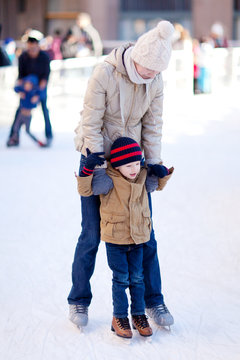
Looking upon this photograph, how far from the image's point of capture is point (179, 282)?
3.83 m

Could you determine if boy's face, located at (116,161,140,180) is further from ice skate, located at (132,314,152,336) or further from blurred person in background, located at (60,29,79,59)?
blurred person in background, located at (60,29,79,59)

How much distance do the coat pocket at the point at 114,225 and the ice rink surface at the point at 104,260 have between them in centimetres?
50

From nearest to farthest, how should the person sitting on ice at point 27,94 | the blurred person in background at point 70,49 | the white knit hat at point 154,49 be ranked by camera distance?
the white knit hat at point 154,49 < the person sitting on ice at point 27,94 < the blurred person in background at point 70,49

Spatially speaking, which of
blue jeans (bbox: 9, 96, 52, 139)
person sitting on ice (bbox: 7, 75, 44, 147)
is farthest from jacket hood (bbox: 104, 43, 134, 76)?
blue jeans (bbox: 9, 96, 52, 139)

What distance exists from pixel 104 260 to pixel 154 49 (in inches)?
70.4

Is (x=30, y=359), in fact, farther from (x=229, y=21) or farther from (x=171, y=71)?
(x=229, y=21)

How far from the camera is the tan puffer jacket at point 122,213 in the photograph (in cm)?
294

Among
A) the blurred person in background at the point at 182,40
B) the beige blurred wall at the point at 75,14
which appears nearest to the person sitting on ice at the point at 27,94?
the blurred person in background at the point at 182,40

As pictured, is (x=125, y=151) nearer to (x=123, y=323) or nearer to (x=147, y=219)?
(x=147, y=219)

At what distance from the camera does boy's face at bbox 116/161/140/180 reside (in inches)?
115

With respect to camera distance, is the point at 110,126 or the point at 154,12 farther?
the point at 154,12

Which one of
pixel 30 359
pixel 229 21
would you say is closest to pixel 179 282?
pixel 30 359

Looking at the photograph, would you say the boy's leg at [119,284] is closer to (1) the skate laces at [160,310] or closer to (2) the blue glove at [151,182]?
(1) the skate laces at [160,310]

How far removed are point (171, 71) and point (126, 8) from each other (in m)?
13.4
